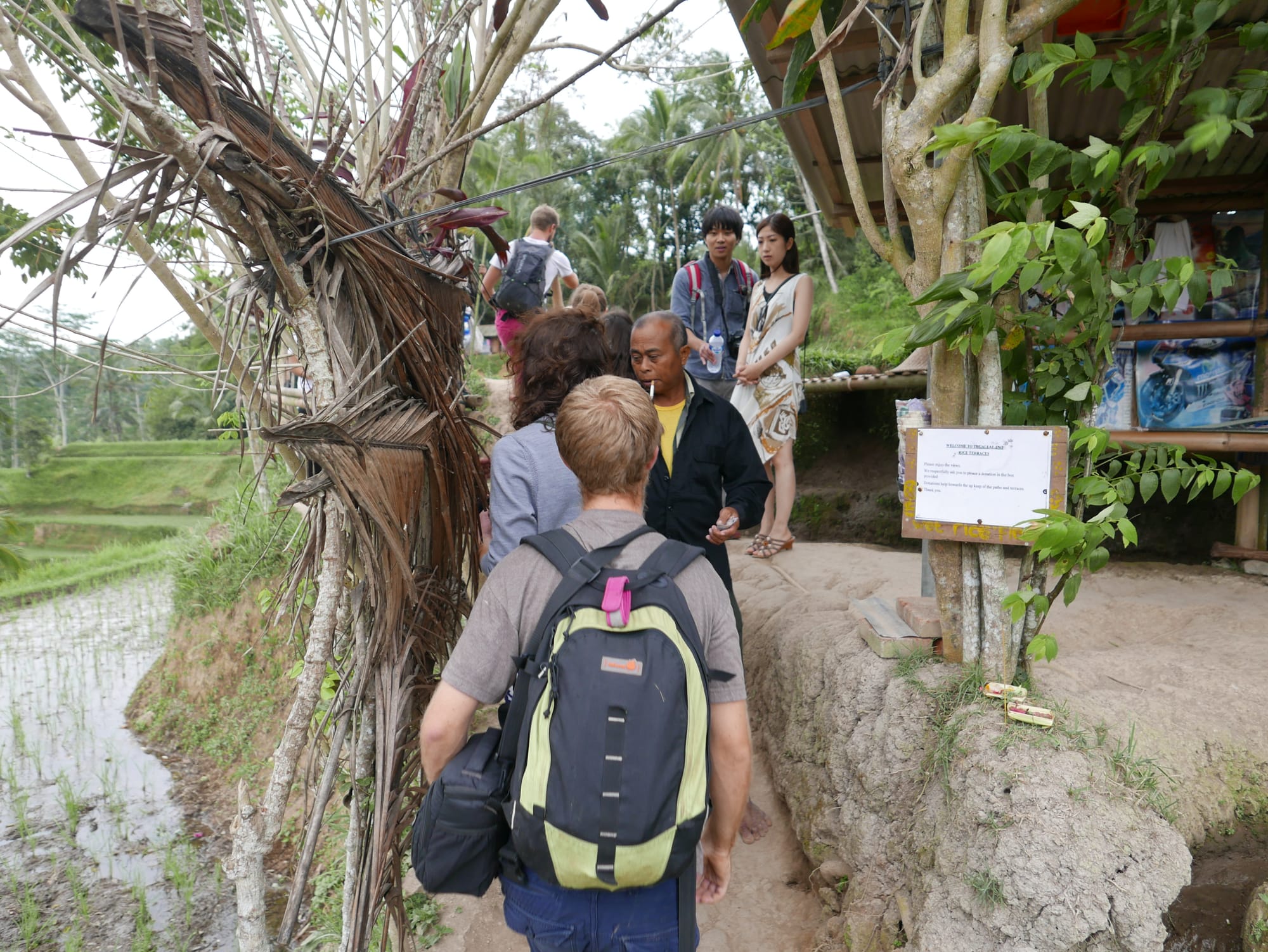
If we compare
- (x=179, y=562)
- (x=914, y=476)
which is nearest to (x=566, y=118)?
(x=179, y=562)

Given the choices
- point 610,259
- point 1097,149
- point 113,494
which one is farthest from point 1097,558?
point 113,494

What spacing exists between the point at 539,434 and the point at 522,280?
9.39ft

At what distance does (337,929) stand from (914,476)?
8.26 feet

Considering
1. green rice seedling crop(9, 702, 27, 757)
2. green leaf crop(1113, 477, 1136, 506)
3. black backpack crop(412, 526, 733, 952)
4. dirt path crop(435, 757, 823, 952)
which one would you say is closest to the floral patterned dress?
dirt path crop(435, 757, 823, 952)

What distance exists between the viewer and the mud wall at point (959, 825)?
5.64 ft

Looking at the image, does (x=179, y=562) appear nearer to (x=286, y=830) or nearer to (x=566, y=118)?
(x=286, y=830)

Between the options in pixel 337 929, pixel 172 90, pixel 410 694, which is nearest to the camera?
pixel 172 90

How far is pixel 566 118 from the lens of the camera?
104 ft

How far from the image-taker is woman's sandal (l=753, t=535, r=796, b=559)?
443cm

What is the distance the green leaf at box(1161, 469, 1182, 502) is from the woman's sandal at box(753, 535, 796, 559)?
2611 millimetres

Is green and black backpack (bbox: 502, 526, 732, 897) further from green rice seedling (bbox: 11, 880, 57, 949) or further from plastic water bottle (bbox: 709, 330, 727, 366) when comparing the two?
green rice seedling (bbox: 11, 880, 57, 949)

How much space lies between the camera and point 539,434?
1.95 metres

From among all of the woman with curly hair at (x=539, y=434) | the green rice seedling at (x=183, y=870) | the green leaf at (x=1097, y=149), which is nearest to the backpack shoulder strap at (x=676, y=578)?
the woman with curly hair at (x=539, y=434)

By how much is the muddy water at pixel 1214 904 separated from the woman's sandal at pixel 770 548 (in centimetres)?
260
